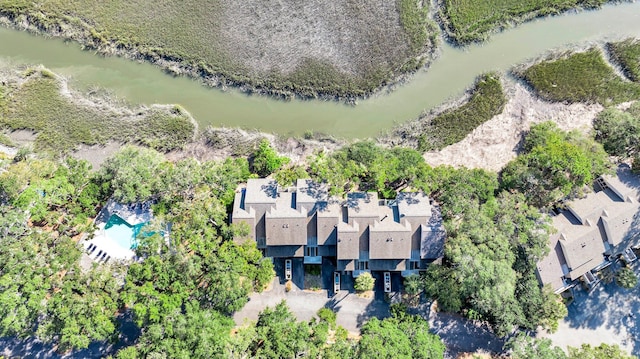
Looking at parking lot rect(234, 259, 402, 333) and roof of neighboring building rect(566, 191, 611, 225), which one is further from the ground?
roof of neighboring building rect(566, 191, 611, 225)

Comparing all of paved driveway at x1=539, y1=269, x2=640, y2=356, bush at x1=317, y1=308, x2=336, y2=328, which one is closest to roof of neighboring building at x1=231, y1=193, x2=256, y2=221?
bush at x1=317, y1=308, x2=336, y2=328

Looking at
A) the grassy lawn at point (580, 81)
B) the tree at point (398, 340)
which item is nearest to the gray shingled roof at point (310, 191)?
the tree at point (398, 340)

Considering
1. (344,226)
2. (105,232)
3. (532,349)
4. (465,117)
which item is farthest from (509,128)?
(105,232)

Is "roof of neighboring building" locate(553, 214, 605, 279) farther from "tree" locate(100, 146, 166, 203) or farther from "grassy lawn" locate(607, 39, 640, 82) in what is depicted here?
"tree" locate(100, 146, 166, 203)

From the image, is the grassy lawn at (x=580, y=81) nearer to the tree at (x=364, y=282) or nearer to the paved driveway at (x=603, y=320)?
the paved driveway at (x=603, y=320)

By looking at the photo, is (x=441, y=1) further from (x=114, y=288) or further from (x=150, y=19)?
(x=114, y=288)

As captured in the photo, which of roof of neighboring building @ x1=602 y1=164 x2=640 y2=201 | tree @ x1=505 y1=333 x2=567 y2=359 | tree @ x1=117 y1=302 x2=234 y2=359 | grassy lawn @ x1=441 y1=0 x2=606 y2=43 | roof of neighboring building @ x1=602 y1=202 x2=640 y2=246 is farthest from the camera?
grassy lawn @ x1=441 y1=0 x2=606 y2=43

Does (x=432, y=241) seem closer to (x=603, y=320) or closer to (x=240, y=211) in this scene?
(x=240, y=211)
